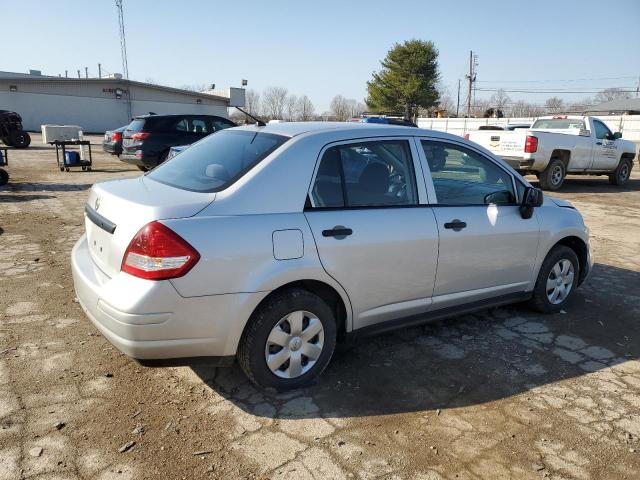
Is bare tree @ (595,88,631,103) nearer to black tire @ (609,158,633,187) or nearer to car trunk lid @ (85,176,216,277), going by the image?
black tire @ (609,158,633,187)

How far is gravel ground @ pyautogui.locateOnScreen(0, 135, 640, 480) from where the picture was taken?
8.51ft

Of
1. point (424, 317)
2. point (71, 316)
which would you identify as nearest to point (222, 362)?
point (424, 317)

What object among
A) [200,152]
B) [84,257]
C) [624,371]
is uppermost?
[200,152]

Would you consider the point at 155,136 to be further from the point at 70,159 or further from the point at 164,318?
the point at 164,318

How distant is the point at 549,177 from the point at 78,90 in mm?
37228

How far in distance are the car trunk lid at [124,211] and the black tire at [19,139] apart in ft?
70.7

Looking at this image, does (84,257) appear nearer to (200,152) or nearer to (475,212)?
(200,152)

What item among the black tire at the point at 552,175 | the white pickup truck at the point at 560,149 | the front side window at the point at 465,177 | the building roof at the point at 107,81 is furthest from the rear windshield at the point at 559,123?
the building roof at the point at 107,81

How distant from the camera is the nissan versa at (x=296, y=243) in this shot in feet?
9.04

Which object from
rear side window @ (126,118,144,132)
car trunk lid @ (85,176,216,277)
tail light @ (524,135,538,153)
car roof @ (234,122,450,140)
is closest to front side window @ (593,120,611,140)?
tail light @ (524,135,538,153)

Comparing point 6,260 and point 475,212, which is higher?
point 475,212

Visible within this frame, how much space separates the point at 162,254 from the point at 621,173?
16.5 m

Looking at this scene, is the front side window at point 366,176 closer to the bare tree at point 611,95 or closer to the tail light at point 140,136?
the tail light at point 140,136

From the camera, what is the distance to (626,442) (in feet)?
9.36
